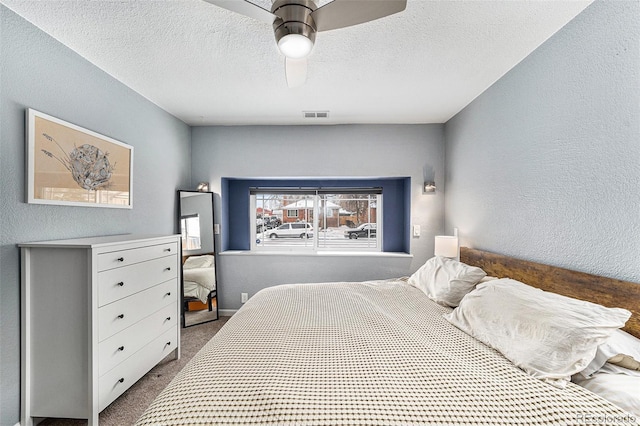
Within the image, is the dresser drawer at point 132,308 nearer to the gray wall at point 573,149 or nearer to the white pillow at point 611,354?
the white pillow at point 611,354

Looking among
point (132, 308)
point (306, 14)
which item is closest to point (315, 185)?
point (132, 308)

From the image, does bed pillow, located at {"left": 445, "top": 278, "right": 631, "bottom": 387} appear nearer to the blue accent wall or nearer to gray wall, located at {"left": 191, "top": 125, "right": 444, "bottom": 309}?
gray wall, located at {"left": 191, "top": 125, "right": 444, "bottom": 309}

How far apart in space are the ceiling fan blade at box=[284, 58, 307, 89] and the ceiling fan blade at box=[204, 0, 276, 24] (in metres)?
0.31

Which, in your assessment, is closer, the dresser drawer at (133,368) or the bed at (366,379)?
the bed at (366,379)

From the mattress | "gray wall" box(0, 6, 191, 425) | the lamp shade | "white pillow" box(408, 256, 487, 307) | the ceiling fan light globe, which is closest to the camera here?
the mattress

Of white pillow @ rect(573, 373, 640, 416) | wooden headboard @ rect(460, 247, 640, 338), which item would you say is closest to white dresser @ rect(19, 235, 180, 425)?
white pillow @ rect(573, 373, 640, 416)

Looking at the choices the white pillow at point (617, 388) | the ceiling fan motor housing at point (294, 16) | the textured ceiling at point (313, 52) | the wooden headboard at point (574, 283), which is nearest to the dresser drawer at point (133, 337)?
the textured ceiling at point (313, 52)

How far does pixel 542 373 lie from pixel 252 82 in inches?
103

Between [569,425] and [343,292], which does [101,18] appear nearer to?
[343,292]

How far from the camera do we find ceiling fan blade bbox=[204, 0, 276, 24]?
1.19m

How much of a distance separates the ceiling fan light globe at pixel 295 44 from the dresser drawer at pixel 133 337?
202 cm

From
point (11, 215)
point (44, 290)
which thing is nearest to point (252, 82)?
point (11, 215)

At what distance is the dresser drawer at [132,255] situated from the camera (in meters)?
1.75

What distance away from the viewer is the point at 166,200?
3.14 meters
